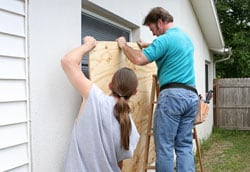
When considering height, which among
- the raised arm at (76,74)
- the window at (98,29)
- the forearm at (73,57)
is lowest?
the raised arm at (76,74)

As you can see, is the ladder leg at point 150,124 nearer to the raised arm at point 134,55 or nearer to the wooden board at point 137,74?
the wooden board at point 137,74

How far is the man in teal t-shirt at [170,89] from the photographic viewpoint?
3197mm

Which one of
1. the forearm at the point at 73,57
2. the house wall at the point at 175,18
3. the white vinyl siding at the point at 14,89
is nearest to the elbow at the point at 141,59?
the forearm at the point at 73,57

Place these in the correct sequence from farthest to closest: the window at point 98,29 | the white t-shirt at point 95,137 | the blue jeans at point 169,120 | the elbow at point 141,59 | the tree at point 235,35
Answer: the tree at point 235,35 → the window at point 98,29 → the blue jeans at point 169,120 → the elbow at point 141,59 → the white t-shirt at point 95,137

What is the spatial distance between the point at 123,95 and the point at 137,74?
4.43ft

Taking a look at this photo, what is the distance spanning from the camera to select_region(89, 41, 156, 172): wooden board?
3020 mm

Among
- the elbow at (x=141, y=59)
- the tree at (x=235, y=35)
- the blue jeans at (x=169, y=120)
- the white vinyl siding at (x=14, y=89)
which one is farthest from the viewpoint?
the tree at (x=235, y=35)

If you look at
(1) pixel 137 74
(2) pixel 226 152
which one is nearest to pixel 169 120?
(1) pixel 137 74

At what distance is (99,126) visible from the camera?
2424 mm

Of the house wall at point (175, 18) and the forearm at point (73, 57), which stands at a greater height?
the house wall at point (175, 18)

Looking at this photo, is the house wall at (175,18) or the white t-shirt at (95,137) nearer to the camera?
the white t-shirt at (95,137)

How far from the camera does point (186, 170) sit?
3.41 m

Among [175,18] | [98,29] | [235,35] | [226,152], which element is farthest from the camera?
[235,35]

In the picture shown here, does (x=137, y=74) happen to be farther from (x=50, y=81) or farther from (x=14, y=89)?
(x=14, y=89)
